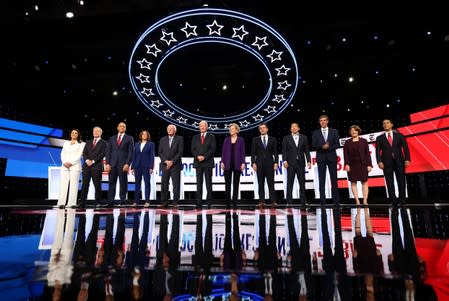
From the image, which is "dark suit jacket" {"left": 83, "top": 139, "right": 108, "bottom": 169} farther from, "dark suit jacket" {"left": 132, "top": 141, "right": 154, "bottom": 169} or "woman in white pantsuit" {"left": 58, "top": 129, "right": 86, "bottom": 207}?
"dark suit jacket" {"left": 132, "top": 141, "right": 154, "bottom": 169}

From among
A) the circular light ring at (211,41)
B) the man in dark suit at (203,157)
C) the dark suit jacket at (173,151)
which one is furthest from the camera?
the circular light ring at (211,41)

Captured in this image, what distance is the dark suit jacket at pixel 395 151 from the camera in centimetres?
451

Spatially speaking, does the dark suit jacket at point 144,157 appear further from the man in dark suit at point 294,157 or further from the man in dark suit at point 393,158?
the man in dark suit at point 393,158

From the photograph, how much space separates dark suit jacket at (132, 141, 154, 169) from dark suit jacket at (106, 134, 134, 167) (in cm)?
14

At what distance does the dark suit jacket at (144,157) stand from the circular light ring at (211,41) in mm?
2497

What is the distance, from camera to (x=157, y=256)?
904 mm

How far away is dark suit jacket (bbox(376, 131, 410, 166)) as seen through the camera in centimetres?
451

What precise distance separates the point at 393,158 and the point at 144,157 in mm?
4058

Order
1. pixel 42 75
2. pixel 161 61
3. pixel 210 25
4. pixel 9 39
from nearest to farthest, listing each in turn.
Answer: pixel 210 25
pixel 161 61
pixel 9 39
pixel 42 75

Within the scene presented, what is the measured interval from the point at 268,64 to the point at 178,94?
3097mm

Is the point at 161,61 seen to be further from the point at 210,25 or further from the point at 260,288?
the point at 260,288

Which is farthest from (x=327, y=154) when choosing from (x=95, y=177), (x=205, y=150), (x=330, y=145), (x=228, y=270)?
(x=228, y=270)

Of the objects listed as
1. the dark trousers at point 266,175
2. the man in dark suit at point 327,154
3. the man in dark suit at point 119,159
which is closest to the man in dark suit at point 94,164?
the man in dark suit at point 119,159

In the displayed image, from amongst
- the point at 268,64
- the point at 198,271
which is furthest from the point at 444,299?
the point at 268,64
